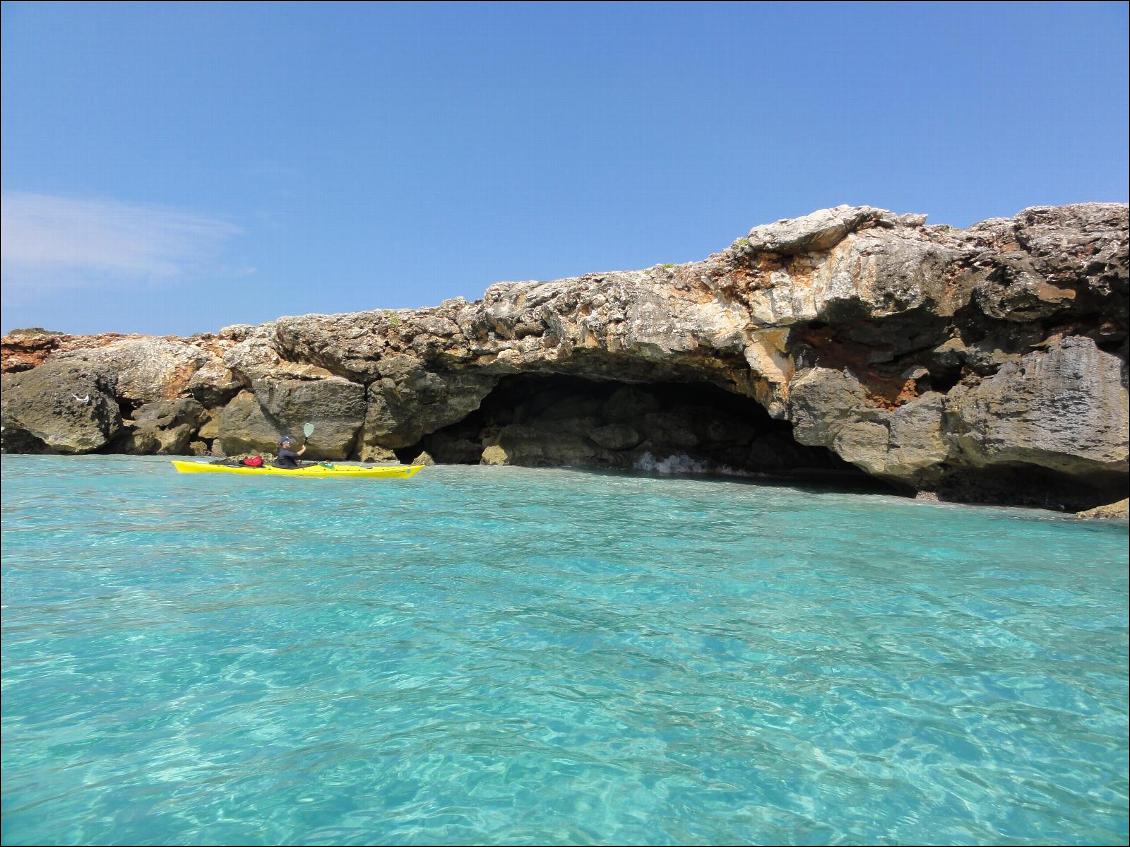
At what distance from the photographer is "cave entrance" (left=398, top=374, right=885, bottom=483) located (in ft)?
65.4

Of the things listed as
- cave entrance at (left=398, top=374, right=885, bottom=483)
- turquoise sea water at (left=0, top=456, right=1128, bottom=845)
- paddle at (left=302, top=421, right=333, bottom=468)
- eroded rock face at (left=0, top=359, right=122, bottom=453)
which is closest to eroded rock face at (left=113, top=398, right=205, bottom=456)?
eroded rock face at (left=0, top=359, right=122, bottom=453)

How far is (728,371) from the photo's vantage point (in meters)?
16.4

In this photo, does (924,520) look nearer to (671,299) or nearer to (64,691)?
(671,299)

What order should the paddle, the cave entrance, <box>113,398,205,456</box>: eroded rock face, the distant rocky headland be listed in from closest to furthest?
the distant rocky headland < the paddle < the cave entrance < <box>113,398,205,456</box>: eroded rock face

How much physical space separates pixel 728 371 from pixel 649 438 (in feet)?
14.6

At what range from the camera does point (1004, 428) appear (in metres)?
11.4

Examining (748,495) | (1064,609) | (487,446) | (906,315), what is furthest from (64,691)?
(487,446)

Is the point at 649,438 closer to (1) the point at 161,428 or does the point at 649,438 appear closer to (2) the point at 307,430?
Answer: (2) the point at 307,430

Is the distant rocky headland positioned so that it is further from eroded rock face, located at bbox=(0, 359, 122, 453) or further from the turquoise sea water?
the turquoise sea water

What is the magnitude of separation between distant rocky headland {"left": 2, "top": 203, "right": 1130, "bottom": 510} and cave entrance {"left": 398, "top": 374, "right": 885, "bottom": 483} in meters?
0.07

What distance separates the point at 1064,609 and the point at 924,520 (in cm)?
501

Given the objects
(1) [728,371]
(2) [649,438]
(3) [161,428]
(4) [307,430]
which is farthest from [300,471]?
(1) [728,371]

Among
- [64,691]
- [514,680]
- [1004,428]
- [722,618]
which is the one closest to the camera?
[64,691]

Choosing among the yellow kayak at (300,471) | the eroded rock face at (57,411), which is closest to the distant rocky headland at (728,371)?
the eroded rock face at (57,411)
